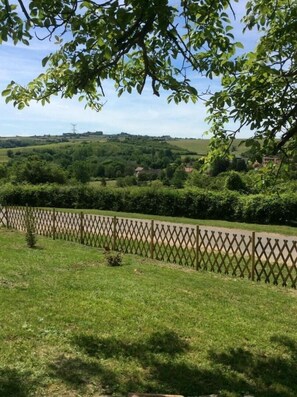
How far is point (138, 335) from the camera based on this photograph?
5828mm

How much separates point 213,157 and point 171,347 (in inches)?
99.5

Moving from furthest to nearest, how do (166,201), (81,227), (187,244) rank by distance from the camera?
(166,201) → (81,227) → (187,244)

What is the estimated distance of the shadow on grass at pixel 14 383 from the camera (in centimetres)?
393

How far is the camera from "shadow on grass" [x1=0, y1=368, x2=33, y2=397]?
3926 mm

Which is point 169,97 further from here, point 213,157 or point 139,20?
point 139,20

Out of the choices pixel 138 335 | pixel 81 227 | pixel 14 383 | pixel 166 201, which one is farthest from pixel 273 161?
pixel 166 201

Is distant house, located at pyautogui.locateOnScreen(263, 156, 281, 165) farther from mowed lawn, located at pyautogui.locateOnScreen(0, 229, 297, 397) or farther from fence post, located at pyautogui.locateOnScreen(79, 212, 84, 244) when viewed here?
fence post, located at pyautogui.locateOnScreen(79, 212, 84, 244)

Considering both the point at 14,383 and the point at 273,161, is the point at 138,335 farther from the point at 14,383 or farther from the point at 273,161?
the point at 273,161

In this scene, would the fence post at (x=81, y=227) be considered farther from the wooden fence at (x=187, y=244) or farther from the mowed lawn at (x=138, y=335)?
the mowed lawn at (x=138, y=335)

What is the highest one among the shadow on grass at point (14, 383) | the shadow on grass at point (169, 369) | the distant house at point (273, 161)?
the distant house at point (273, 161)

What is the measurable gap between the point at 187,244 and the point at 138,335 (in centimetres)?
862

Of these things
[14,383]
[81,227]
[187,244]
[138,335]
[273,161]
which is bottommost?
[81,227]

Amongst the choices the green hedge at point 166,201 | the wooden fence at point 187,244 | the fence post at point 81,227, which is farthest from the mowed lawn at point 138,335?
the green hedge at point 166,201

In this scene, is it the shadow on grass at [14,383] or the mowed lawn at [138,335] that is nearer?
the shadow on grass at [14,383]
